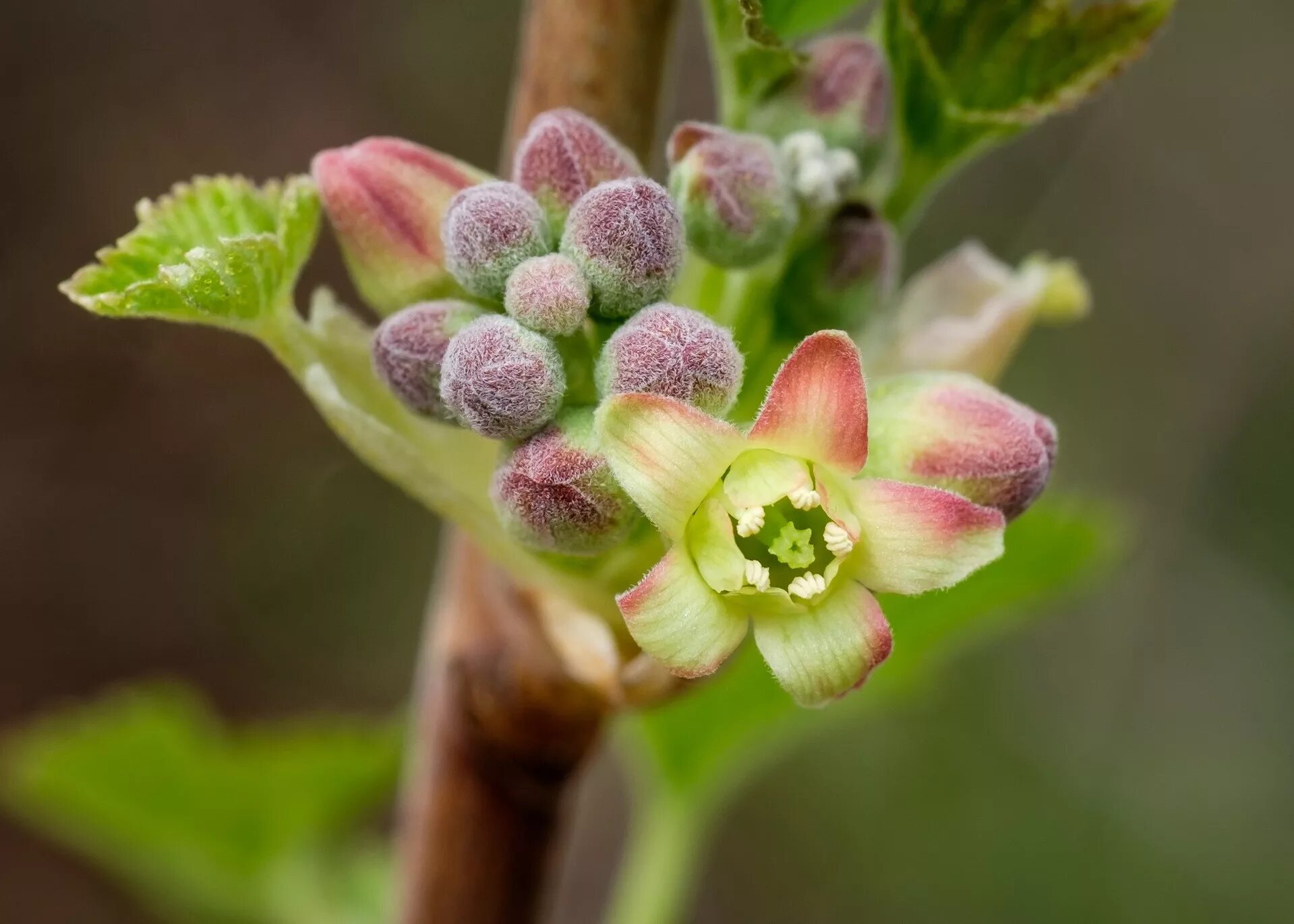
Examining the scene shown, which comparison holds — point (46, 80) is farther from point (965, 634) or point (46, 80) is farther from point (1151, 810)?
point (1151, 810)

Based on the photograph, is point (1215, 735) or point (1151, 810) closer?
point (1151, 810)

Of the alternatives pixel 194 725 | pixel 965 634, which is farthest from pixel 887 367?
pixel 194 725

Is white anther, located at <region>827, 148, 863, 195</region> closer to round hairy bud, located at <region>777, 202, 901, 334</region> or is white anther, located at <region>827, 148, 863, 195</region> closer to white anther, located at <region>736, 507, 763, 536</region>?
round hairy bud, located at <region>777, 202, 901, 334</region>

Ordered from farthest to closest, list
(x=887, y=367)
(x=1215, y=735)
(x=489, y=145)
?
(x=489, y=145) → (x=1215, y=735) → (x=887, y=367)

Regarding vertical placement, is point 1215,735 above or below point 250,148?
below

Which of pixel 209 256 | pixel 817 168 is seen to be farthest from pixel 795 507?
pixel 209 256

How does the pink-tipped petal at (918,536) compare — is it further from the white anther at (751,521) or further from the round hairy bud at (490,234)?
the round hairy bud at (490,234)
